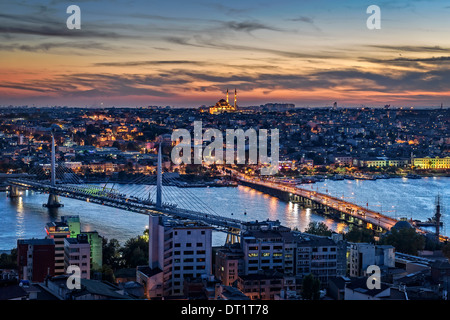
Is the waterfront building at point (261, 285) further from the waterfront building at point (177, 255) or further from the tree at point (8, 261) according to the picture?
the tree at point (8, 261)

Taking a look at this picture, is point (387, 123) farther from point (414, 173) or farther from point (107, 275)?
point (107, 275)

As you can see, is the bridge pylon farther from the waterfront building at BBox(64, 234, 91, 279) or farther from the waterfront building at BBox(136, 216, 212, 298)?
the waterfront building at BBox(136, 216, 212, 298)

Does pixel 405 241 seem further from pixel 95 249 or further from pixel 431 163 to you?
pixel 431 163

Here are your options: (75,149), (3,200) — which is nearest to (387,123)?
(75,149)

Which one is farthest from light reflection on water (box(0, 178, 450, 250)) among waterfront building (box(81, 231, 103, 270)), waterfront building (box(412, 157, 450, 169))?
waterfront building (box(412, 157, 450, 169))
